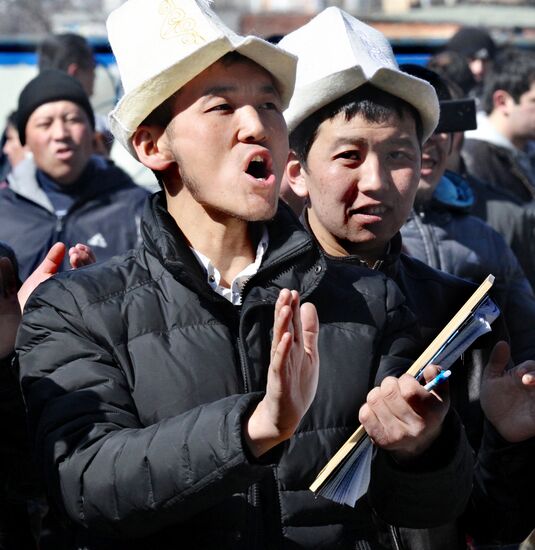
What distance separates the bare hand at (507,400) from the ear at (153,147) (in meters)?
0.93

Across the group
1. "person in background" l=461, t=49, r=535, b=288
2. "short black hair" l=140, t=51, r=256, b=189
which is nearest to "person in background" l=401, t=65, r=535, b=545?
"person in background" l=461, t=49, r=535, b=288

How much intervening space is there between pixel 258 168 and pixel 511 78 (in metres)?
5.69

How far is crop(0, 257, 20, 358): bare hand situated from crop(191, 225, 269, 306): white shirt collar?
1.72 feet

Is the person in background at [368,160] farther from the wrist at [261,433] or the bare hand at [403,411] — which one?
the wrist at [261,433]

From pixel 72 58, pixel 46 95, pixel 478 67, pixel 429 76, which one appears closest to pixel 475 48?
pixel 478 67

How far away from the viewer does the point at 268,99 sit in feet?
10.7

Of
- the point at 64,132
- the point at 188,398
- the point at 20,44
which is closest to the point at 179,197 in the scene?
the point at 188,398

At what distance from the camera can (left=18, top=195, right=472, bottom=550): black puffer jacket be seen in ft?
9.14

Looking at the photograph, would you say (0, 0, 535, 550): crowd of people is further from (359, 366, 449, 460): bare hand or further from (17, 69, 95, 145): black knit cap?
(17, 69, 95, 145): black knit cap

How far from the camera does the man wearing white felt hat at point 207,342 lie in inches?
107

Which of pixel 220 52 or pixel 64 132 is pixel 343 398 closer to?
pixel 220 52

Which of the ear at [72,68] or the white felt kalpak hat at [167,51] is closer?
the white felt kalpak hat at [167,51]

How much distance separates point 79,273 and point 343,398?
0.65 metres

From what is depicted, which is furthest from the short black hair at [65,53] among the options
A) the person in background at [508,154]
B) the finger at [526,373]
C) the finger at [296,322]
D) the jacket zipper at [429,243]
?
the finger at [296,322]
